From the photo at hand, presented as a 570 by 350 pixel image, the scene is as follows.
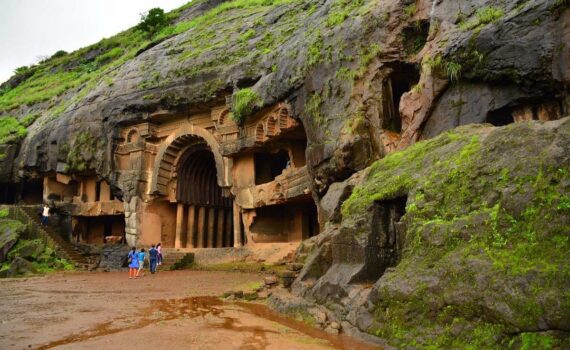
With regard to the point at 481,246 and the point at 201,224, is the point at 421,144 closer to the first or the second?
the point at 481,246

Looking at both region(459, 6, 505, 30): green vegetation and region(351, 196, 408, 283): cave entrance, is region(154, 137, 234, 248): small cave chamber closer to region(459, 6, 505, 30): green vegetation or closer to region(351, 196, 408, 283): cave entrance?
region(459, 6, 505, 30): green vegetation

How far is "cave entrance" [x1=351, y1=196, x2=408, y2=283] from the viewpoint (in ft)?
25.0

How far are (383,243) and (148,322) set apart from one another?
447 centimetres

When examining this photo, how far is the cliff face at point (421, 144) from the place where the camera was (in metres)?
5.19

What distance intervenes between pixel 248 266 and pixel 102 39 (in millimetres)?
40030

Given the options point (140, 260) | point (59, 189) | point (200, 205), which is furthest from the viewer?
point (59, 189)

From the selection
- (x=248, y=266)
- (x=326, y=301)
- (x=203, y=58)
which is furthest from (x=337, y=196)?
(x=203, y=58)

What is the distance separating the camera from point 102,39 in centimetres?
4881

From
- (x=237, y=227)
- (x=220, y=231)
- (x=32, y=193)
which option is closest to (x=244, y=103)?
(x=237, y=227)

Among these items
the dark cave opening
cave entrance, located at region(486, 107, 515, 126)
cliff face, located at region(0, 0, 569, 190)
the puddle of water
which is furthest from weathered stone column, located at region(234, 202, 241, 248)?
cave entrance, located at region(486, 107, 515, 126)

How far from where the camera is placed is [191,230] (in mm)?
25109

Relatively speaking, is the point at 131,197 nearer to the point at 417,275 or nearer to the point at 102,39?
the point at 417,275

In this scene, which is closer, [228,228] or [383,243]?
[383,243]

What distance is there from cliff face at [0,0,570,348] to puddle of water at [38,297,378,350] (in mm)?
544
